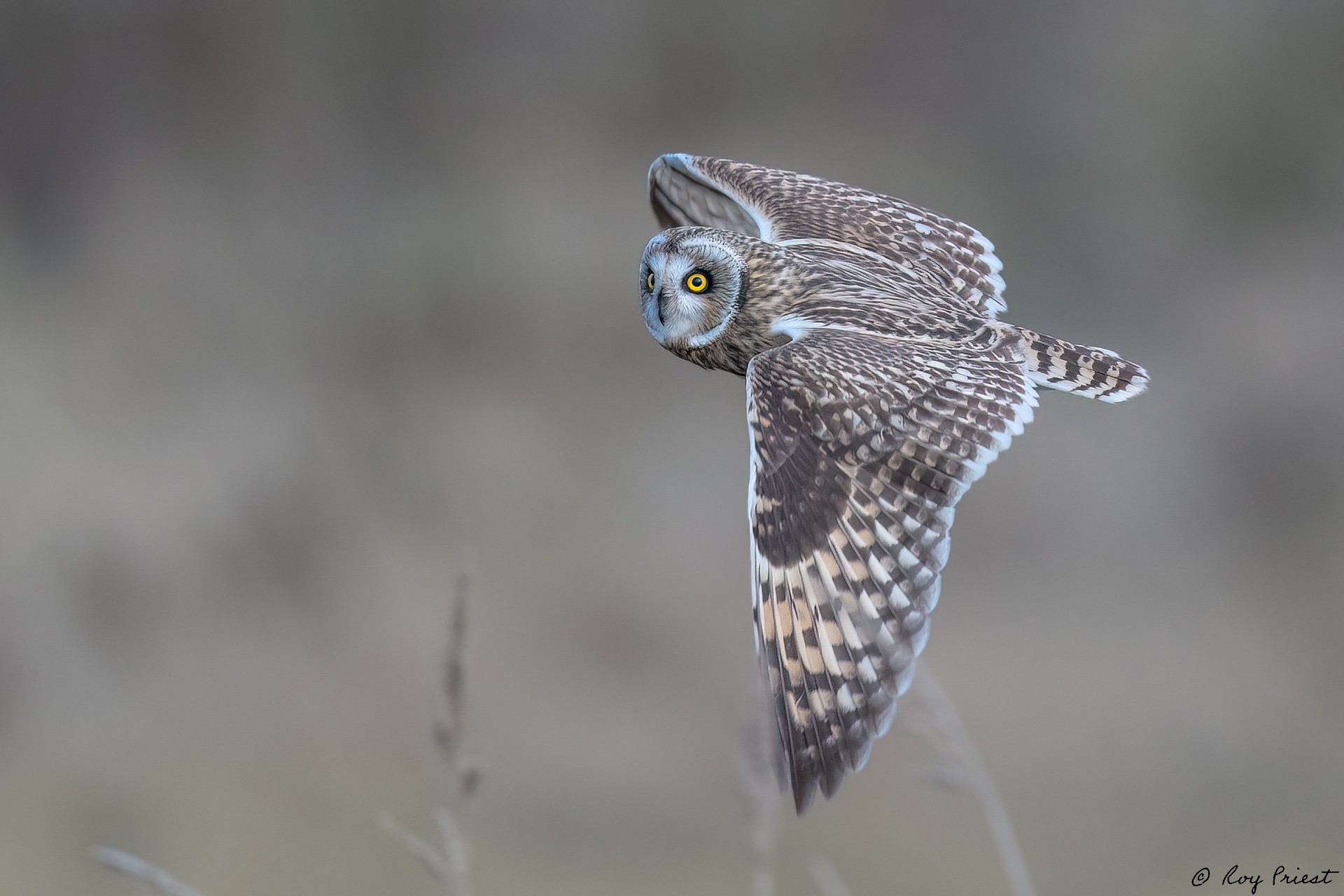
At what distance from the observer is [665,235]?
212cm

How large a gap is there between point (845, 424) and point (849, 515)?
13 cm

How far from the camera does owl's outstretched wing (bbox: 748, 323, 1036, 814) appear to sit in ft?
4.72

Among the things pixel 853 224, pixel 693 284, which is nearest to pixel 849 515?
pixel 693 284

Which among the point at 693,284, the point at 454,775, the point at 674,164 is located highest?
the point at 674,164

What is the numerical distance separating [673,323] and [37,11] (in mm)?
3795

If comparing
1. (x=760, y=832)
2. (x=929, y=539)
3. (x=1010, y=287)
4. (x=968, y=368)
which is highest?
(x=968, y=368)

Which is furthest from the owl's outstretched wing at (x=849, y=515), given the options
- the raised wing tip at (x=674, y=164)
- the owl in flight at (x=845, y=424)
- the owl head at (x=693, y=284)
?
the raised wing tip at (x=674, y=164)

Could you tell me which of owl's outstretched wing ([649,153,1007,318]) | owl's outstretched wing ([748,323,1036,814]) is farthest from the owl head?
owl's outstretched wing ([748,323,1036,814])

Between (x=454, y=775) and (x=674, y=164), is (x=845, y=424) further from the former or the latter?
(x=674, y=164)

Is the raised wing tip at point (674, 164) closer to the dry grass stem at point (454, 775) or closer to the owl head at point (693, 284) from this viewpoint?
the owl head at point (693, 284)

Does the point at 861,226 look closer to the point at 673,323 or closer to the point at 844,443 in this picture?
the point at 673,323

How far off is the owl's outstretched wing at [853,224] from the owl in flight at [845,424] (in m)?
0.06

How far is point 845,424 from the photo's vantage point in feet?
5.26

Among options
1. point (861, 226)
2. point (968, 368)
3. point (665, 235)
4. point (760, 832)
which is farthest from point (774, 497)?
point (861, 226)
